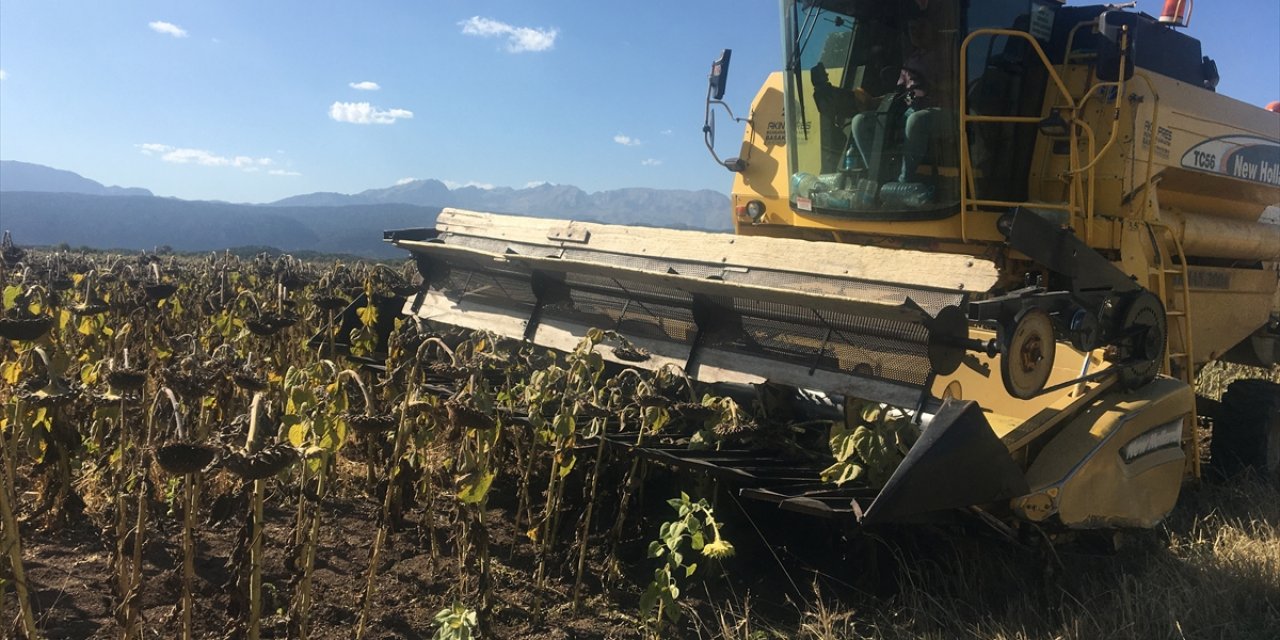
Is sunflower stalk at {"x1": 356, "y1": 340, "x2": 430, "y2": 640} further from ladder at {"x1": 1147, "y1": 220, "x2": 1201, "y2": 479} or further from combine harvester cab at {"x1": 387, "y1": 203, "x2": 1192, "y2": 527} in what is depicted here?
ladder at {"x1": 1147, "y1": 220, "x2": 1201, "y2": 479}

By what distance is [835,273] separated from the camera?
3047mm

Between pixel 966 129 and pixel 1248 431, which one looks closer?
pixel 966 129

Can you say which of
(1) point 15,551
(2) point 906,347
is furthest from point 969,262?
(1) point 15,551

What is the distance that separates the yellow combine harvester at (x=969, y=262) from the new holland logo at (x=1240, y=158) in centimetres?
2

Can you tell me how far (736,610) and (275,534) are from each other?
1633 millimetres

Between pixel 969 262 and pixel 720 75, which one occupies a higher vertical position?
pixel 720 75

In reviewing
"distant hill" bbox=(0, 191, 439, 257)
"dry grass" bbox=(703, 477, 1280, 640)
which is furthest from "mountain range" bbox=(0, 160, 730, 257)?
"dry grass" bbox=(703, 477, 1280, 640)

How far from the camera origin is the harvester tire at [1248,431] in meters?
4.28

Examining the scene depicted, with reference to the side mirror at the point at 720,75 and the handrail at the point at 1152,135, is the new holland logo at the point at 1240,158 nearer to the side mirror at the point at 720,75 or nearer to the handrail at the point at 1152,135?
the handrail at the point at 1152,135

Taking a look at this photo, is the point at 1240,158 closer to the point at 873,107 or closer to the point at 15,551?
the point at 873,107

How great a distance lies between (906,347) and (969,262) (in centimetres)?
38

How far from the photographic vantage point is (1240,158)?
4.75 meters

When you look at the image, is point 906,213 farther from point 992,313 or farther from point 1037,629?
point 1037,629

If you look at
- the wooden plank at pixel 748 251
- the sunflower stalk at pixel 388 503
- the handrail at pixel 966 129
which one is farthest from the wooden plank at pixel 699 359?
the handrail at pixel 966 129
